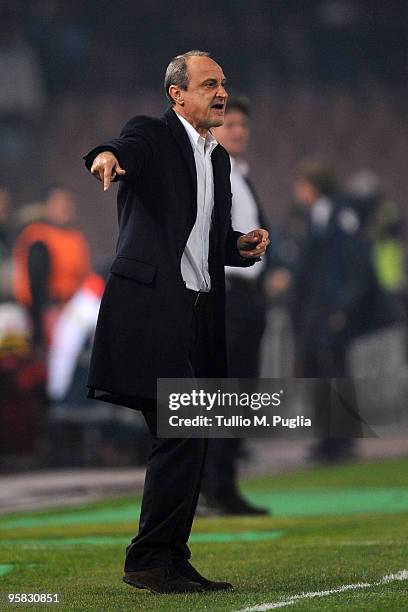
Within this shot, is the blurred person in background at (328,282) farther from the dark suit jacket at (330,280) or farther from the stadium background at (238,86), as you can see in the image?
the stadium background at (238,86)

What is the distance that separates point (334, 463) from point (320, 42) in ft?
22.9

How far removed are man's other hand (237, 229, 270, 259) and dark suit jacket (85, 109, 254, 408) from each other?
0.32 m

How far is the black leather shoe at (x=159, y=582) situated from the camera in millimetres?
5988

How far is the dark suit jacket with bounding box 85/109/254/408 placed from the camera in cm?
597

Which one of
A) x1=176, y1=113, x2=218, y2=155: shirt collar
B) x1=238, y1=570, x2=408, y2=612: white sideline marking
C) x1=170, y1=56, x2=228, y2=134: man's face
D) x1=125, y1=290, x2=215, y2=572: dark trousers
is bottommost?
x1=238, y1=570, x2=408, y2=612: white sideline marking

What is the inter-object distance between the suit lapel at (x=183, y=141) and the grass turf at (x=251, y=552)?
4.61ft

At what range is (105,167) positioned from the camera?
5551mm

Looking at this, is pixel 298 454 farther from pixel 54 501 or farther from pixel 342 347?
pixel 54 501

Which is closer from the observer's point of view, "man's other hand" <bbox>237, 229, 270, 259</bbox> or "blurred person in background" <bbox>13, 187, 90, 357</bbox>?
"man's other hand" <bbox>237, 229, 270, 259</bbox>

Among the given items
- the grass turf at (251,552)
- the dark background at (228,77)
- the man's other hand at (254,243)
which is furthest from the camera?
the dark background at (228,77)

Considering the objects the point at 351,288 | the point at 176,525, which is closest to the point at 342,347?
the point at 351,288

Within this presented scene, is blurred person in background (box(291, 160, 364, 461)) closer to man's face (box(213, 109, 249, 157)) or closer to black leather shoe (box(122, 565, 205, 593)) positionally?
man's face (box(213, 109, 249, 157))

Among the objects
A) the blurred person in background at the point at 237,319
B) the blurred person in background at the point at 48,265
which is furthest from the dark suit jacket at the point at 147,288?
the blurred person in background at the point at 48,265

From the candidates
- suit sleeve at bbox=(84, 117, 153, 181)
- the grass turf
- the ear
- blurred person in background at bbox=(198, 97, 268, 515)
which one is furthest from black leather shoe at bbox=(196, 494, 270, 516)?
suit sleeve at bbox=(84, 117, 153, 181)
